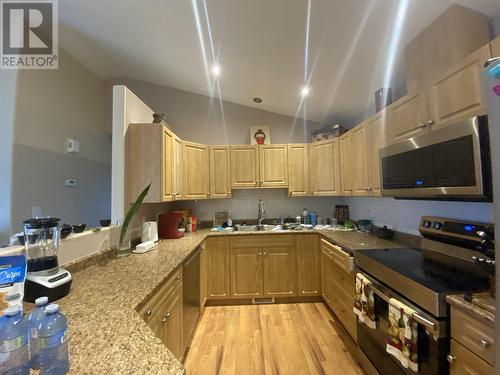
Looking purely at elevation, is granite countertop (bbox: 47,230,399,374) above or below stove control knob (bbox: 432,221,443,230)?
below

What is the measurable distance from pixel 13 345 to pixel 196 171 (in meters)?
2.73

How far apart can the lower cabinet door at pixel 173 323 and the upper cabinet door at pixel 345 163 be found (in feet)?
7.20

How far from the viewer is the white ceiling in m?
1.60

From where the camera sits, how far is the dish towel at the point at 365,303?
63.2 inches

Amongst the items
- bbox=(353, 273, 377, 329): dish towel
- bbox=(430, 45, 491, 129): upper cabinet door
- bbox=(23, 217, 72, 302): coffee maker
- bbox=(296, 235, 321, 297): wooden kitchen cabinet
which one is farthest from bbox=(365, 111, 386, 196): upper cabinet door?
bbox=(23, 217, 72, 302): coffee maker

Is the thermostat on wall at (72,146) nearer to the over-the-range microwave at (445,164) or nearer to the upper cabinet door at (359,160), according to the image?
the upper cabinet door at (359,160)

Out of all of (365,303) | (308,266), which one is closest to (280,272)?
(308,266)

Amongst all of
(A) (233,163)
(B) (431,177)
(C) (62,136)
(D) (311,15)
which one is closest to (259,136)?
(A) (233,163)

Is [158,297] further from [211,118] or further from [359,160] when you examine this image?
[211,118]

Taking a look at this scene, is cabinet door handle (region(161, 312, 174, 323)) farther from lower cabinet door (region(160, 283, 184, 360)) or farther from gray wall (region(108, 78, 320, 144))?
gray wall (region(108, 78, 320, 144))

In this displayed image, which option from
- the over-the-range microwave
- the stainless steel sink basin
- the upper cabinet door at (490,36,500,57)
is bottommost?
the stainless steel sink basin

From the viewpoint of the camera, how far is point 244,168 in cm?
343

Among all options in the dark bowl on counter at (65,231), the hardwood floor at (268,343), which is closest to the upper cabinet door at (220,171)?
the hardwood floor at (268,343)

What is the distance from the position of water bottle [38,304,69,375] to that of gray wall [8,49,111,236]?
2.41 m
